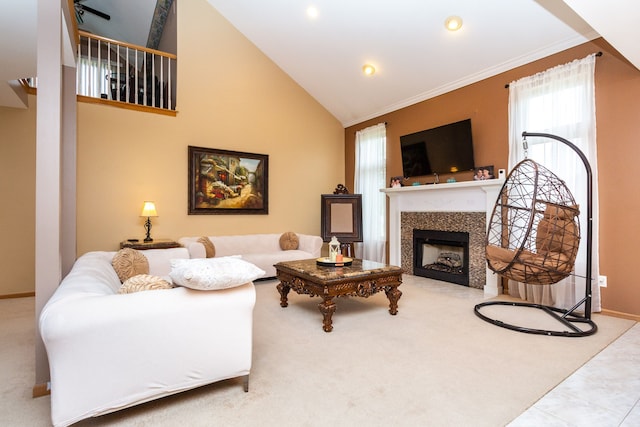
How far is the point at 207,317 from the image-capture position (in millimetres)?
1772

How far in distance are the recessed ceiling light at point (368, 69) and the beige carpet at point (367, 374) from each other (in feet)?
12.1

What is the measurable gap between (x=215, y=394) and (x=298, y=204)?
15.2 ft

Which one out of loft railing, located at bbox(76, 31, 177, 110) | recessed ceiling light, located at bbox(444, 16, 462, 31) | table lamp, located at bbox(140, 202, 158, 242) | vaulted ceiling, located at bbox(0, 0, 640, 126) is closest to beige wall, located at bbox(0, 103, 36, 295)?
vaulted ceiling, located at bbox(0, 0, 640, 126)

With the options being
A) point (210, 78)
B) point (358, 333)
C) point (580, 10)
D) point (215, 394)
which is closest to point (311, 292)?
point (358, 333)

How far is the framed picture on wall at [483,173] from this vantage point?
4.38 m

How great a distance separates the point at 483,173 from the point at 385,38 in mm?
2263

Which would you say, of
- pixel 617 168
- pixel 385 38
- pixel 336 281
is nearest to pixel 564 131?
pixel 617 168

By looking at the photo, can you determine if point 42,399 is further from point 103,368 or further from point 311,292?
point 311,292

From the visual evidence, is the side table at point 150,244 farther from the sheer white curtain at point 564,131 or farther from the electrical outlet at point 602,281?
the electrical outlet at point 602,281

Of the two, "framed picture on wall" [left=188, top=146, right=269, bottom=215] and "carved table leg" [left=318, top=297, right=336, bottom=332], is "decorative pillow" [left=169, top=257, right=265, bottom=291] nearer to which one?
"carved table leg" [left=318, top=297, right=336, bottom=332]

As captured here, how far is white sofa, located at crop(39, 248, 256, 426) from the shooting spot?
1472 mm

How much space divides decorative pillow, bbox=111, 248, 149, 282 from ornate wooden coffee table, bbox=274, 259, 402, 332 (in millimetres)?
1332

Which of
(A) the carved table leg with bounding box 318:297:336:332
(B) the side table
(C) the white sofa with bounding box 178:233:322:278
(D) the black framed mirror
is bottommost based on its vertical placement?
(A) the carved table leg with bounding box 318:297:336:332

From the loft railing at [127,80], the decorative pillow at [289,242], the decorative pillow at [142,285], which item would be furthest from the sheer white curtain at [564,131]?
the loft railing at [127,80]
